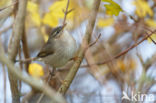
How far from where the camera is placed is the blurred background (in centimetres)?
201

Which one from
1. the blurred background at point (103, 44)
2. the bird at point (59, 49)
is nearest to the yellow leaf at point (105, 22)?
the blurred background at point (103, 44)

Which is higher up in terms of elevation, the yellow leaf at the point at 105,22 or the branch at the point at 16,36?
the branch at the point at 16,36

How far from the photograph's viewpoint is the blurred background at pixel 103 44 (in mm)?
2009

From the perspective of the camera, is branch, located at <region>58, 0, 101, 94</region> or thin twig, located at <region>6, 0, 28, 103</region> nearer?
thin twig, located at <region>6, 0, 28, 103</region>

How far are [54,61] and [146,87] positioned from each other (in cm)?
99

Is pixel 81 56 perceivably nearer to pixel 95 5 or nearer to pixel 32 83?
pixel 95 5

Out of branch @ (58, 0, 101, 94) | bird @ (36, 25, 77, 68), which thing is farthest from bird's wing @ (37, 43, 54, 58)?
branch @ (58, 0, 101, 94)

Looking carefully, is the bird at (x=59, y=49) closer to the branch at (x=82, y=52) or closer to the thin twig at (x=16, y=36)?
the branch at (x=82, y=52)

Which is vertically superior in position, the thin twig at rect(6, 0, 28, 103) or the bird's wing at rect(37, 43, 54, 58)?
the thin twig at rect(6, 0, 28, 103)

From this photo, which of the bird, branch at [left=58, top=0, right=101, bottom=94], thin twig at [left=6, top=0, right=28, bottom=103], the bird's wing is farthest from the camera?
the bird's wing

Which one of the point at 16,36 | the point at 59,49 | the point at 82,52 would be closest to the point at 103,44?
the point at 59,49

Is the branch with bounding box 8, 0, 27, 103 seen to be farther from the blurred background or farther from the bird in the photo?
the bird

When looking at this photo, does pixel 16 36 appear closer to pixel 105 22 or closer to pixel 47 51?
pixel 47 51

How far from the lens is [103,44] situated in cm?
283
